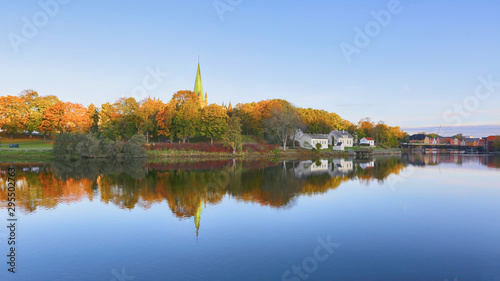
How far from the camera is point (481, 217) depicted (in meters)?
16.5

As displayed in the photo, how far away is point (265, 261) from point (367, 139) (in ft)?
330

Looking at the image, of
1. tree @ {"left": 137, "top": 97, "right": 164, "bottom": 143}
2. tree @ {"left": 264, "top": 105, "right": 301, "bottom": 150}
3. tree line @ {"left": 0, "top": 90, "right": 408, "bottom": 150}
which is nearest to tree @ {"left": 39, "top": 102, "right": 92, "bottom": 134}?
tree line @ {"left": 0, "top": 90, "right": 408, "bottom": 150}

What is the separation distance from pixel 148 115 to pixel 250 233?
58871 mm

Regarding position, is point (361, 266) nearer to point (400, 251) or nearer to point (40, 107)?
point (400, 251)

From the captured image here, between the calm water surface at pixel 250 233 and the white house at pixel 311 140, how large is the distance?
184 feet

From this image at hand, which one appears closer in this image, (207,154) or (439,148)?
(207,154)

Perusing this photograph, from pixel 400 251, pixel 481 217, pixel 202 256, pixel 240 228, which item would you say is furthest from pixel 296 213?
pixel 481 217

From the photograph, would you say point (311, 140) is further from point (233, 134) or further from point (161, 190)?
point (161, 190)

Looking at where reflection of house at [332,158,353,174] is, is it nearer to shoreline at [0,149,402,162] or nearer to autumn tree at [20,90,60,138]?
shoreline at [0,149,402,162]

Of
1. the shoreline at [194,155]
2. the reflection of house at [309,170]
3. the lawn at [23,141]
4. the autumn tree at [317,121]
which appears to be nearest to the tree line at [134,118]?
the lawn at [23,141]

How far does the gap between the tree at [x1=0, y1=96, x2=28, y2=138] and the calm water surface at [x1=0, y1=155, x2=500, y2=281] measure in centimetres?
5394

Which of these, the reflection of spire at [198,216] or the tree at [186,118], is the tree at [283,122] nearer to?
the tree at [186,118]

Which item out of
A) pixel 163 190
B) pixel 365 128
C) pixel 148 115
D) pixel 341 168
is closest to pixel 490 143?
pixel 365 128

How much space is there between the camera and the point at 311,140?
81250mm
